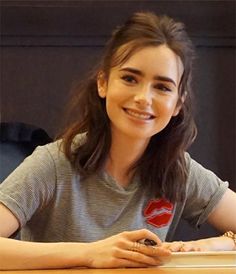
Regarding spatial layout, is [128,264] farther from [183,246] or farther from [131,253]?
[183,246]

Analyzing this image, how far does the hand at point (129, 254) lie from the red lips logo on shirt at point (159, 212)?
0.31 metres

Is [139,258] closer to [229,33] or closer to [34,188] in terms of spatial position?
[34,188]

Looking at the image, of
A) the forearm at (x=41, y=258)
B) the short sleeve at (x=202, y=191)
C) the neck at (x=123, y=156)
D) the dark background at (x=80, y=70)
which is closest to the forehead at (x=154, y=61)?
the neck at (x=123, y=156)

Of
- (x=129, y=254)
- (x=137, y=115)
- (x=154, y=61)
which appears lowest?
(x=129, y=254)

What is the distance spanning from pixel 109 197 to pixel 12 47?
98 centimetres

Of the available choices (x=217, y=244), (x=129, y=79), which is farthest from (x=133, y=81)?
(x=217, y=244)

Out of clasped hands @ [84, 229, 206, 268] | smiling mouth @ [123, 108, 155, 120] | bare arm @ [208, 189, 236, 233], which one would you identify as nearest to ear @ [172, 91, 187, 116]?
smiling mouth @ [123, 108, 155, 120]

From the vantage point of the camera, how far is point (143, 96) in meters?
1.13

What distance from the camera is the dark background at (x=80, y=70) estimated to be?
201 cm

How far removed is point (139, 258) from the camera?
968 mm

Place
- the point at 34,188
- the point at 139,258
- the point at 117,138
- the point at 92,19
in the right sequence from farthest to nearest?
the point at 92,19
the point at 117,138
the point at 34,188
the point at 139,258

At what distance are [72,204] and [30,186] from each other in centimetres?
12

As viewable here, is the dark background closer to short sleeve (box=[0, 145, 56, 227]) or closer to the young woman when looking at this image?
the young woman

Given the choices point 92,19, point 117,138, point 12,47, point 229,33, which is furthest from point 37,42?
point 117,138
